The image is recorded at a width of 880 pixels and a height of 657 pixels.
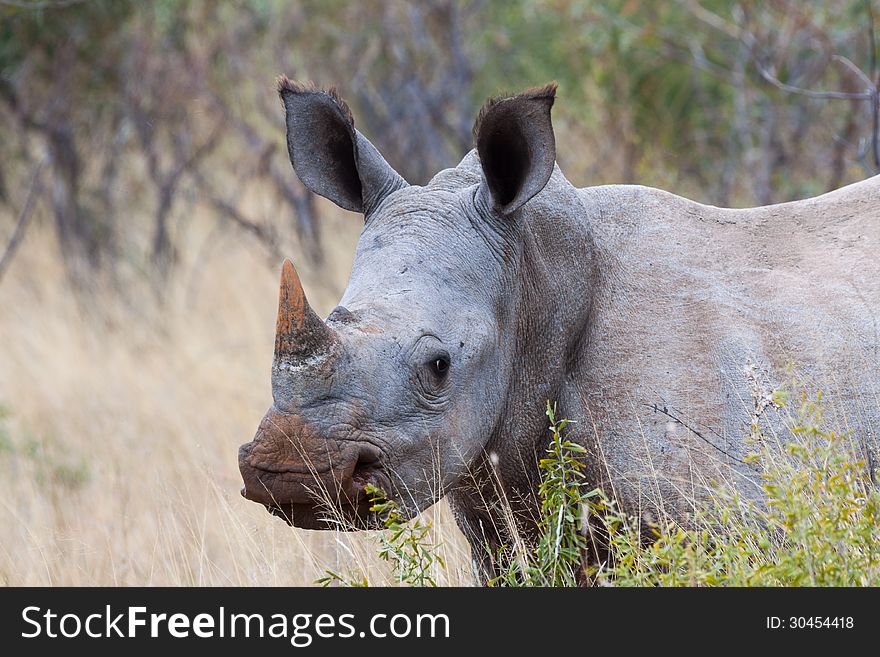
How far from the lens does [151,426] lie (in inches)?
337

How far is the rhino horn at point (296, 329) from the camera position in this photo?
342 centimetres

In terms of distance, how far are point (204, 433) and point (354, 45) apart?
22.3ft

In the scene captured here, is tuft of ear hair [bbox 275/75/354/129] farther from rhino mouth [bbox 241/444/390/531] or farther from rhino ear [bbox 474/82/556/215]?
rhino mouth [bbox 241/444/390/531]

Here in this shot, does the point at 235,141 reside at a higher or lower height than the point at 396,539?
higher

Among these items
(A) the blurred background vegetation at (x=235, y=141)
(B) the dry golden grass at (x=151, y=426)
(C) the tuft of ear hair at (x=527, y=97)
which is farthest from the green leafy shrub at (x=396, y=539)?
(A) the blurred background vegetation at (x=235, y=141)

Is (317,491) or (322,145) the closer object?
(317,491)

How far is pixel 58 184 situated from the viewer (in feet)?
42.9

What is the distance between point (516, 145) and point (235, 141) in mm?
11766

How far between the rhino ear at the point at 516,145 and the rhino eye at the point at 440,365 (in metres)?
0.59

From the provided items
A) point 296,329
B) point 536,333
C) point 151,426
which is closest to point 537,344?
point 536,333

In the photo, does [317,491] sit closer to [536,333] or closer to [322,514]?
[322,514]

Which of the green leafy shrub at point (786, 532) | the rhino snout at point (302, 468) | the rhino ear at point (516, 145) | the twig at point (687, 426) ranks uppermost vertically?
the rhino ear at point (516, 145)

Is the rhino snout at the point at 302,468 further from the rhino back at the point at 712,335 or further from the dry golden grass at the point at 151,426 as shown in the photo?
the rhino back at the point at 712,335
